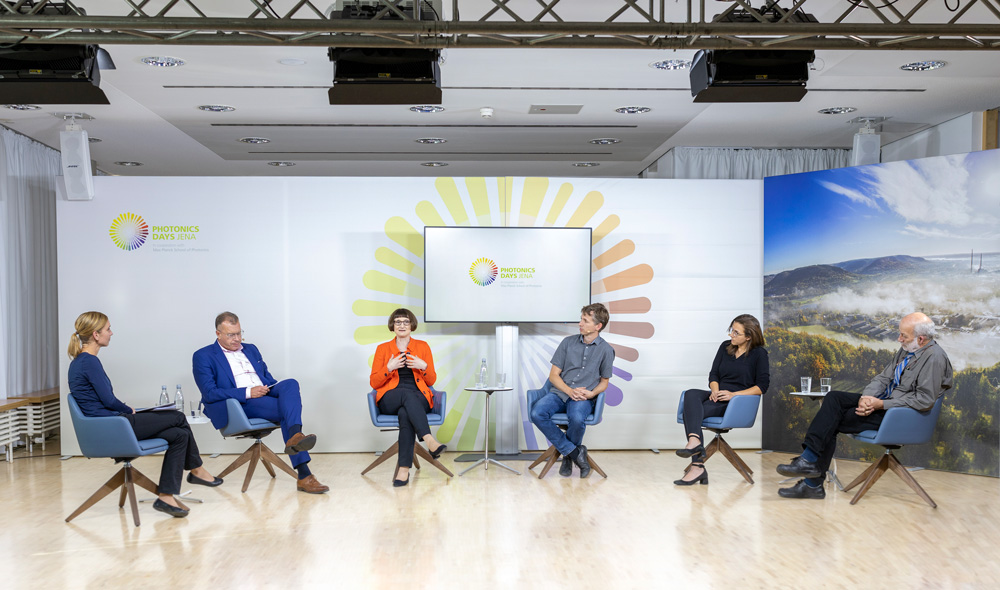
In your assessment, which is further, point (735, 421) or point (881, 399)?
point (735, 421)

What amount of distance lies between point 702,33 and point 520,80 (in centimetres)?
181

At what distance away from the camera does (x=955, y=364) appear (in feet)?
19.1

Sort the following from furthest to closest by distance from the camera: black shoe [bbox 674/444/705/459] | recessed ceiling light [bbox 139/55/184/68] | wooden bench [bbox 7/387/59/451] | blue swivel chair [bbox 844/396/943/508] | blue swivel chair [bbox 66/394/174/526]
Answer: wooden bench [bbox 7/387/59/451], black shoe [bbox 674/444/705/459], recessed ceiling light [bbox 139/55/184/68], blue swivel chair [bbox 844/396/943/508], blue swivel chair [bbox 66/394/174/526]

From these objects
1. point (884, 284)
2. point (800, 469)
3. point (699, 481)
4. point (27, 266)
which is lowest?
point (699, 481)

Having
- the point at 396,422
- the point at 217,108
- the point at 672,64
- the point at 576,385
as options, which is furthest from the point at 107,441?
the point at 672,64

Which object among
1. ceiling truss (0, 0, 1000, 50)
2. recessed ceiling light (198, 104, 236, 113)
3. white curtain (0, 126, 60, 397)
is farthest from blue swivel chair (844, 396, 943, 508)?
white curtain (0, 126, 60, 397)

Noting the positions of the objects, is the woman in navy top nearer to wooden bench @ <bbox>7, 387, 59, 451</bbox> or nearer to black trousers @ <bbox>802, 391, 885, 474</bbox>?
wooden bench @ <bbox>7, 387, 59, 451</bbox>

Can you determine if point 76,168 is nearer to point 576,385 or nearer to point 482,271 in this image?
point 482,271

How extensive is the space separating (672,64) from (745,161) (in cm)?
292

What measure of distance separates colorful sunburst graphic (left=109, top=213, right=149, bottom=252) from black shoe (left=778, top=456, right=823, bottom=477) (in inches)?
205

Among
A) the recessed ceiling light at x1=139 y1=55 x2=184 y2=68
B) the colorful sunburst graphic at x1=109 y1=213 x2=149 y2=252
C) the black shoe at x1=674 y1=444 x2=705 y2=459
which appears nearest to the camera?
the recessed ceiling light at x1=139 y1=55 x2=184 y2=68

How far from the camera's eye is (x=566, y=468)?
5820 mm

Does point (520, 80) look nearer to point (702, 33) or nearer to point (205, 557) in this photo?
point (702, 33)

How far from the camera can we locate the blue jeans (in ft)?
18.8
